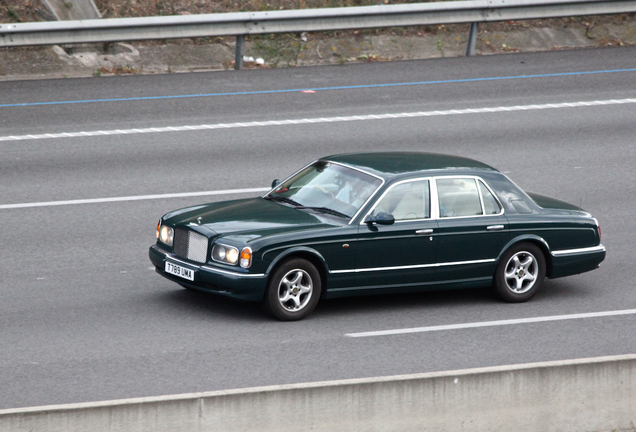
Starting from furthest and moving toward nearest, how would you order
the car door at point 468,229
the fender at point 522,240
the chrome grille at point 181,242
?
the fender at point 522,240 < the car door at point 468,229 < the chrome grille at point 181,242

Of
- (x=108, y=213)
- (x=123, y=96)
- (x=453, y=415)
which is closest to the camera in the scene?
(x=453, y=415)

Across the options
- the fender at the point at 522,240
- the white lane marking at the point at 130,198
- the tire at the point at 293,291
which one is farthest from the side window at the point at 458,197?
the white lane marking at the point at 130,198

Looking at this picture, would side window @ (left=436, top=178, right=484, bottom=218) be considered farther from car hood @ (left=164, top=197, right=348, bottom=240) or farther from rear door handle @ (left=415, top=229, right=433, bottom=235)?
car hood @ (left=164, top=197, right=348, bottom=240)

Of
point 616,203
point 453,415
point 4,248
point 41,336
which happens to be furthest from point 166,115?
point 453,415

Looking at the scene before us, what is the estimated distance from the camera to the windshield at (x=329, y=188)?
1030 cm

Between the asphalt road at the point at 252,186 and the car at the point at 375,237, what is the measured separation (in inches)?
13.1

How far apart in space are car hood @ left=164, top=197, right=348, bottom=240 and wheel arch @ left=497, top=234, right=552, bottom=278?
1.79 m

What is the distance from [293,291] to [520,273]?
254 centimetres

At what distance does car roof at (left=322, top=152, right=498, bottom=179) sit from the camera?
10.6m

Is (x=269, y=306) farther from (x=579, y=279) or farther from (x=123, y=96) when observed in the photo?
(x=123, y=96)

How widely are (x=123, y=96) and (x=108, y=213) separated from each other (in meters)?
6.06

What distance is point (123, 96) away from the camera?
18.7 meters

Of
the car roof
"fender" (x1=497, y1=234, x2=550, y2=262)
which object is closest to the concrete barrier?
"fender" (x1=497, y1=234, x2=550, y2=262)

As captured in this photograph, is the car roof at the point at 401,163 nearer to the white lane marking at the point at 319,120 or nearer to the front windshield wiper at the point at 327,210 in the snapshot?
the front windshield wiper at the point at 327,210
